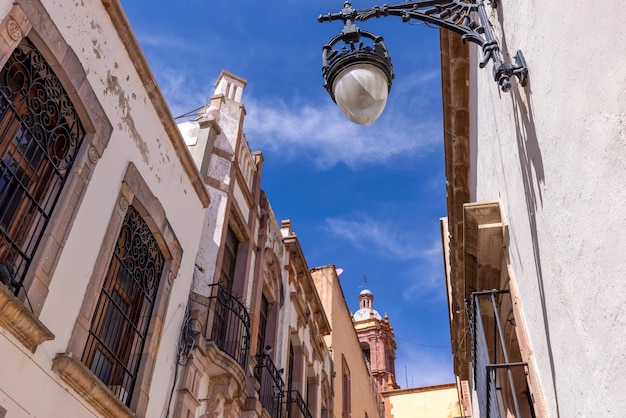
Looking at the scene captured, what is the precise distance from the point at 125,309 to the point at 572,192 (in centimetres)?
601

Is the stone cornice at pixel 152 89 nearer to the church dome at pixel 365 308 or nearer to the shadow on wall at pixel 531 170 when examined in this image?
the shadow on wall at pixel 531 170

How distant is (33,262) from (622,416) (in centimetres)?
506

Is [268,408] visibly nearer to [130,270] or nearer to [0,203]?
[130,270]

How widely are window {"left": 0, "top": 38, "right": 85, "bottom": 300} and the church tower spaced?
38304 mm

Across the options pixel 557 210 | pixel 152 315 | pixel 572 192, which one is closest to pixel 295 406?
pixel 152 315

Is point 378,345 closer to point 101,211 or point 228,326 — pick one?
point 228,326

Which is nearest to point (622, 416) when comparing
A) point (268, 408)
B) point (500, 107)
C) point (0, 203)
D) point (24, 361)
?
point (500, 107)

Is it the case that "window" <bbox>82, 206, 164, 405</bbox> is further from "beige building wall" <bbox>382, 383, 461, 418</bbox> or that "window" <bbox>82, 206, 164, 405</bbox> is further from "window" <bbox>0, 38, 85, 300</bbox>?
"beige building wall" <bbox>382, 383, 461, 418</bbox>

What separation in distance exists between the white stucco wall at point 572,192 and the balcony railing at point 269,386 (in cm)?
729

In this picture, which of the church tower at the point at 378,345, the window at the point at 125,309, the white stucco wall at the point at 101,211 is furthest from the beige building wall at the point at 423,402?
the window at the point at 125,309

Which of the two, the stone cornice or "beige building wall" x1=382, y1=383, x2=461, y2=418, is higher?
"beige building wall" x1=382, y1=383, x2=461, y2=418

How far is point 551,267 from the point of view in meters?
3.86

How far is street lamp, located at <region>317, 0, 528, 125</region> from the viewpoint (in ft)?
14.0

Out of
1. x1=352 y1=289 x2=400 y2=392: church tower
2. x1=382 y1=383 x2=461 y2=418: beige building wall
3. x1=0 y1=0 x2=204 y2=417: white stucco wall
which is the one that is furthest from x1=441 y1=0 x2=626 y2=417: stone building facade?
x1=352 y1=289 x2=400 y2=392: church tower
